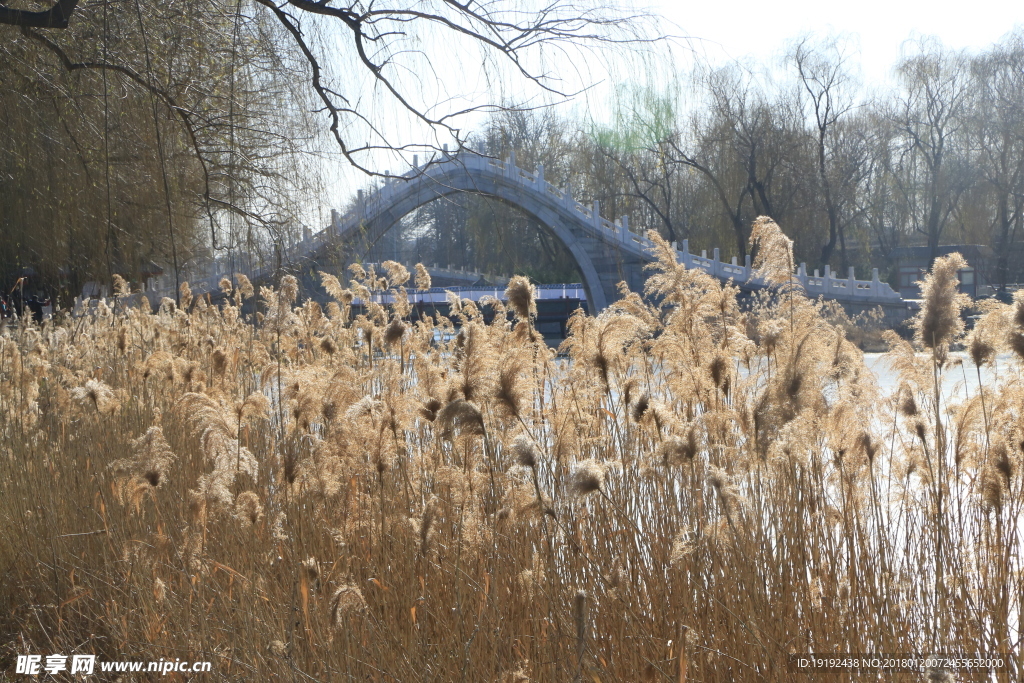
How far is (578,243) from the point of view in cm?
2316

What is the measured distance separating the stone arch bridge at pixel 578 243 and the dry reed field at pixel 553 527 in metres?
0.41

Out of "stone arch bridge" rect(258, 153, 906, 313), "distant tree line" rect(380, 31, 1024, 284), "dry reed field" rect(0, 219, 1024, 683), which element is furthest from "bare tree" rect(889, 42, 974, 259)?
"dry reed field" rect(0, 219, 1024, 683)

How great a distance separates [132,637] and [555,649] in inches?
46.2

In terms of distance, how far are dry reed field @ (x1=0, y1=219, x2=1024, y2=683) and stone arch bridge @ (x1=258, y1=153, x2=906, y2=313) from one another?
1.36 feet

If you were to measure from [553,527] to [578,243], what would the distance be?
21.3m

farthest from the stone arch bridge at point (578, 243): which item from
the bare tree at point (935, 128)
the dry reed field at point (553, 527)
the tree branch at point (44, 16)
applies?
the bare tree at point (935, 128)

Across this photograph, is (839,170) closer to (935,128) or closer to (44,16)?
(935,128)

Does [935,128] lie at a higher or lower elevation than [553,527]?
higher

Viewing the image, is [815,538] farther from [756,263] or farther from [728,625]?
[756,263]

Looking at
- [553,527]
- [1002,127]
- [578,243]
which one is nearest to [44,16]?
[553,527]

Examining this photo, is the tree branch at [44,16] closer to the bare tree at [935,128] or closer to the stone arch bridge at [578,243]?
the stone arch bridge at [578,243]

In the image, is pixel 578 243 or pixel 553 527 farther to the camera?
pixel 578 243

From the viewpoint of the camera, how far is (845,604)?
79.0 inches

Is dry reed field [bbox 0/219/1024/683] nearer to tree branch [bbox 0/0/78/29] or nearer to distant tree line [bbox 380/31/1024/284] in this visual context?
tree branch [bbox 0/0/78/29]
